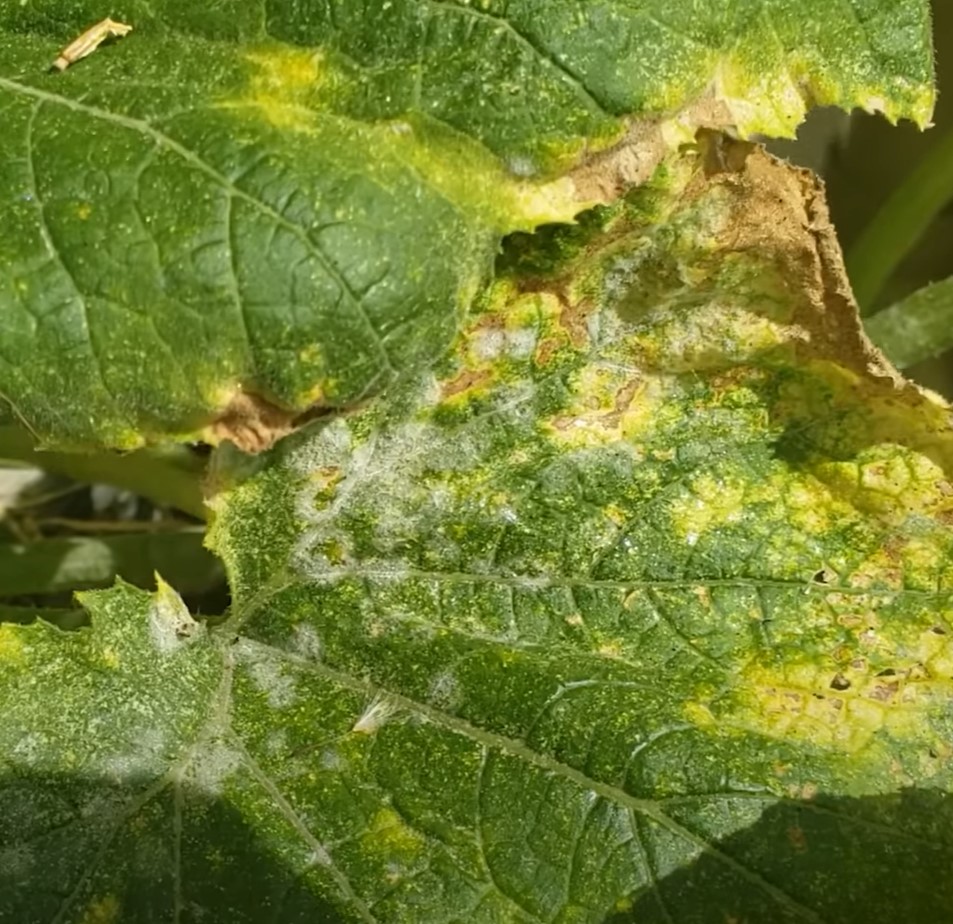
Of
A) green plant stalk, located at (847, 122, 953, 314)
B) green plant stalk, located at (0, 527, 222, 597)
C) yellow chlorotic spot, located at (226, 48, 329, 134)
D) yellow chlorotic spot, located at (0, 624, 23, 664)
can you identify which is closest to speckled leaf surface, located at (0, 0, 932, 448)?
yellow chlorotic spot, located at (226, 48, 329, 134)

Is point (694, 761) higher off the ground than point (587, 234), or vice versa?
point (587, 234)

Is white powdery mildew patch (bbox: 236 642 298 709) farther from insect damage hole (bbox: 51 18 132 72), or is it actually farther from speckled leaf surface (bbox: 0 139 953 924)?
insect damage hole (bbox: 51 18 132 72)

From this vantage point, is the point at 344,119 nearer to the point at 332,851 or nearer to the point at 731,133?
the point at 731,133

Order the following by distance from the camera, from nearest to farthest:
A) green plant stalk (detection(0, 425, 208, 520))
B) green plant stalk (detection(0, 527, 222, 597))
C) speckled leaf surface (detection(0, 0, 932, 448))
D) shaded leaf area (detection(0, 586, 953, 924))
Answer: speckled leaf surface (detection(0, 0, 932, 448)), shaded leaf area (detection(0, 586, 953, 924)), green plant stalk (detection(0, 425, 208, 520)), green plant stalk (detection(0, 527, 222, 597))

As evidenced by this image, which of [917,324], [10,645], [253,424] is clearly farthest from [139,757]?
[917,324]

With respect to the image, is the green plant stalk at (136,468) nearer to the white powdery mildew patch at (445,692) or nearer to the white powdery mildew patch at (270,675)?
the white powdery mildew patch at (270,675)

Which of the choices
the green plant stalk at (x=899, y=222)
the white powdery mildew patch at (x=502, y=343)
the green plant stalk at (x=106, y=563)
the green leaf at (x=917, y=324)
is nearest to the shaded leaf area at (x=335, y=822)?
the white powdery mildew patch at (x=502, y=343)

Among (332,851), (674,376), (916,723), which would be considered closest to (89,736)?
(332,851)
